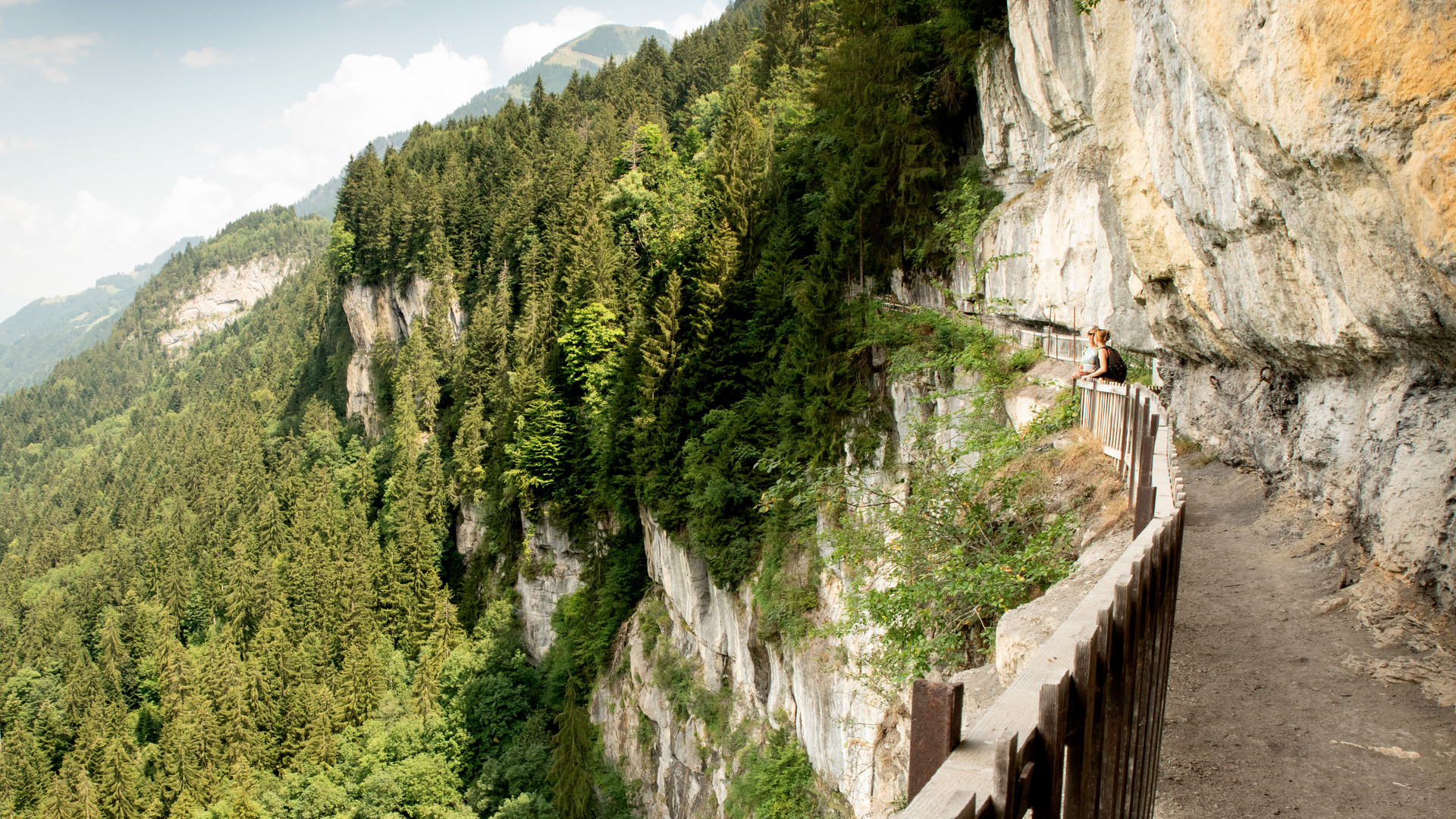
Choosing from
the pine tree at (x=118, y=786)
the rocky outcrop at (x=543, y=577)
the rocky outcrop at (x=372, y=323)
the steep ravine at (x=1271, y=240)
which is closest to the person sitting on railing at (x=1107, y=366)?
the steep ravine at (x=1271, y=240)

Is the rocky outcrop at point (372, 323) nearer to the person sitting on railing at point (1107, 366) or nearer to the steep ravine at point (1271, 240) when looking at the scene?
the steep ravine at point (1271, 240)

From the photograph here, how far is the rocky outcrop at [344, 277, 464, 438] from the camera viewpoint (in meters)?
67.2

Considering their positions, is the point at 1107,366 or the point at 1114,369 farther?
the point at 1114,369

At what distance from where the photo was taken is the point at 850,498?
19.1m

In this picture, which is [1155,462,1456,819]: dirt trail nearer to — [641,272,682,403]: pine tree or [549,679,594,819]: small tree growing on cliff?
[641,272,682,403]: pine tree

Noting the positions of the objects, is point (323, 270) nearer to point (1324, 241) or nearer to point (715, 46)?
point (715, 46)

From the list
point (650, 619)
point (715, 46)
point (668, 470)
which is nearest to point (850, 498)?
point (668, 470)

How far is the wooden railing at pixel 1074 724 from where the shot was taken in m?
1.73

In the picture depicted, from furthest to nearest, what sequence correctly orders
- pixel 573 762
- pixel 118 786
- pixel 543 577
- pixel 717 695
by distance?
pixel 118 786 → pixel 543 577 → pixel 573 762 → pixel 717 695

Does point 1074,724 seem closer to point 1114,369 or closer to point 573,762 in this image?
point 1114,369

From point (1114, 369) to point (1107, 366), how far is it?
21 cm

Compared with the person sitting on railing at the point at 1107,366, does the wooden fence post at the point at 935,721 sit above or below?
below

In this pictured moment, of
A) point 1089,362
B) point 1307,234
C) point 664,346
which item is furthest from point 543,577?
point 1307,234

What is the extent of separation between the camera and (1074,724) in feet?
7.02
